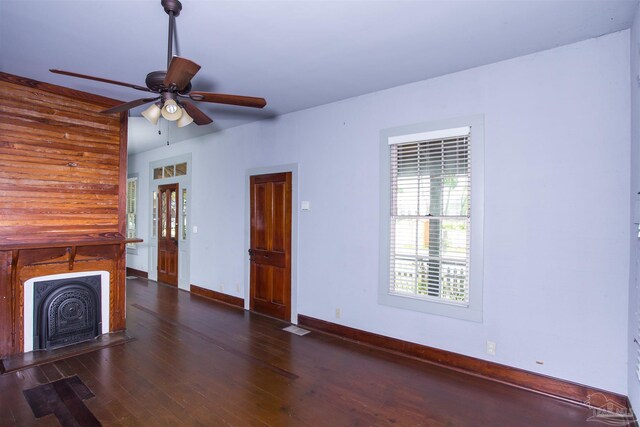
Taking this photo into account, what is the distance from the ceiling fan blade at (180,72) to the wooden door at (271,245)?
2.56 m

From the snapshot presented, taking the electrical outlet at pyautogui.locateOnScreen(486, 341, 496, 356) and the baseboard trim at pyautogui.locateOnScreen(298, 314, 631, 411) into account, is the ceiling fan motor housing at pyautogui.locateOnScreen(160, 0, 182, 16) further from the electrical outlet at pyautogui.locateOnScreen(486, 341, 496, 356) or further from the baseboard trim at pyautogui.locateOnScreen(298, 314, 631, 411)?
the electrical outlet at pyautogui.locateOnScreen(486, 341, 496, 356)

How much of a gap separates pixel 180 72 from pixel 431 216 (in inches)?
102

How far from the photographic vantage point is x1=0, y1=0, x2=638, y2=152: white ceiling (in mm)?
2289

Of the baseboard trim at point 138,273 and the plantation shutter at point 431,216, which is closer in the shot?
the plantation shutter at point 431,216

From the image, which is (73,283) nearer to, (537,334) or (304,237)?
(304,237)

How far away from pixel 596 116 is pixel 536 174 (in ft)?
1.92

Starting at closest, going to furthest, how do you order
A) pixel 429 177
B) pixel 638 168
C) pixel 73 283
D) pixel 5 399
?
pixel 638 168 → pixel 5 399 → pixel 429 177 → pixel 73 283

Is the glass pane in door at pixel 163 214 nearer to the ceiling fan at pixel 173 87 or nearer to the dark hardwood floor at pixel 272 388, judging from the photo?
the dark hardwood floor at pixel 272 388

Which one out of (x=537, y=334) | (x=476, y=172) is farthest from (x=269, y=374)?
(x=476, y=172)

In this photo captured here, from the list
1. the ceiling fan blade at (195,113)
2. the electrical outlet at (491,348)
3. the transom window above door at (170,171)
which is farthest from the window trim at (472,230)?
the transom window above door at (170,171)

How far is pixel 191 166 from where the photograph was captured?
20.8 feet

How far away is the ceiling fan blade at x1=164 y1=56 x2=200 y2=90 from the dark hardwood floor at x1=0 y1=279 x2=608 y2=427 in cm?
233

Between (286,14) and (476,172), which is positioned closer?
(286,14)

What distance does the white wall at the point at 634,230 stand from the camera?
2242 mm
